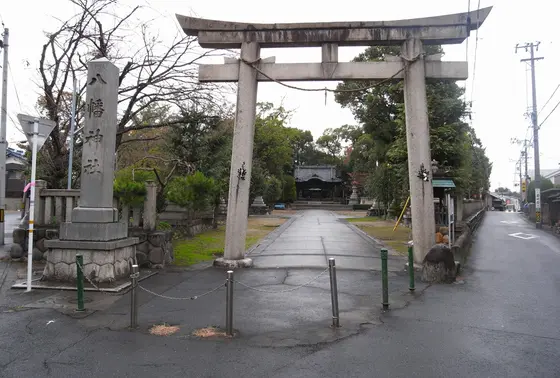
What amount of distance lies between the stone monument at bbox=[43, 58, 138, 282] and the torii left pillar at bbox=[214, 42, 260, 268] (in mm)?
2586

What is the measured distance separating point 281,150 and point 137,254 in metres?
30.7

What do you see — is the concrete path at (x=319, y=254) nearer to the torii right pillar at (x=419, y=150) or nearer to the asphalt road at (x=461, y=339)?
the torii right pillar at (x=419, y=150)

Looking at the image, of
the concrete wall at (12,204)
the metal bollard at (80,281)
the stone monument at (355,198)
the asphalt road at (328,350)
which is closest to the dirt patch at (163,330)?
the asphalt road at (328,350)

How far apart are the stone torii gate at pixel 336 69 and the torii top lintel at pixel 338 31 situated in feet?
0.07

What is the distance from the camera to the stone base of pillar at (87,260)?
8094 mm

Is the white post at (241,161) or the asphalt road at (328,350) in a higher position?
the white post at (241,161)

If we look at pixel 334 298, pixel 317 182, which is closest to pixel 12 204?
pixel 317 182

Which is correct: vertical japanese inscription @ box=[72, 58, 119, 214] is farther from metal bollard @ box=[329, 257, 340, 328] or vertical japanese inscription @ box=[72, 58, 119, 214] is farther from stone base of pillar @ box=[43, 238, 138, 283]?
metal bollard @ box=[329, 257, 340, 328]

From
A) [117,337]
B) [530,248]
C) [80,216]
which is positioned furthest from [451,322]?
[530,248]

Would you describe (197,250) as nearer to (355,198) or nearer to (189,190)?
(189,190)

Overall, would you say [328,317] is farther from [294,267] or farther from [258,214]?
[258,214]

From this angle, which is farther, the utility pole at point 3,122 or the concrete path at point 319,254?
the utility pole at point 3,122

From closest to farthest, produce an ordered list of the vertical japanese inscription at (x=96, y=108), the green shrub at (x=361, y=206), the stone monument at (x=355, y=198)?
the vertical japanese inscription at (x=96, y=108) → the green shrub at (x=361, y=206) → the stone monument at (x=355, y=198)

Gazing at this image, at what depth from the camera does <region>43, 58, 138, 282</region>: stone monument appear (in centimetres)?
816
